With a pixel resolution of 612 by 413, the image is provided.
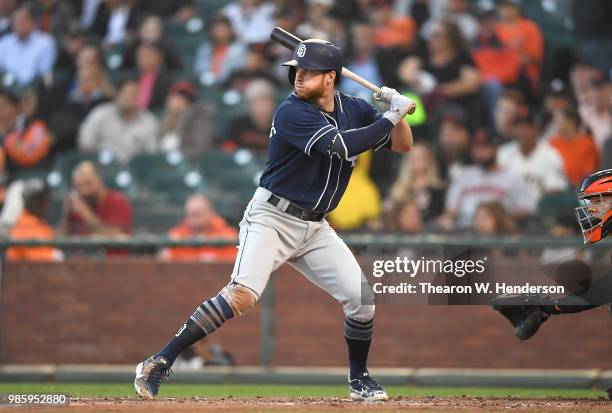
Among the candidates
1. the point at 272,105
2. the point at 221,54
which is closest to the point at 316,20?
the point at 221,54

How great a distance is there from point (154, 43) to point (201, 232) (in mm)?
3762

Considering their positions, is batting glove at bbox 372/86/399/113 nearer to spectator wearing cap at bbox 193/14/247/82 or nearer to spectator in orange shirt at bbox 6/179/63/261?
spectator in orange shirt at bbox 6/179/63/261

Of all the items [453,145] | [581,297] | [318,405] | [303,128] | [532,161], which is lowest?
[318,405]

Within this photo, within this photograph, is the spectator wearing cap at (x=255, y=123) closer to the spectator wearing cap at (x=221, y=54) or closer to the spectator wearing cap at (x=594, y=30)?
the spectator wearing cap at (x=221, y=54)

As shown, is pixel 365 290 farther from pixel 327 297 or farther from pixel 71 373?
pixel 71 373

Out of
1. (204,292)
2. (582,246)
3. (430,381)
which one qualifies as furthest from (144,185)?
A: (582,246)

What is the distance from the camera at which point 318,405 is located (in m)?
6.39

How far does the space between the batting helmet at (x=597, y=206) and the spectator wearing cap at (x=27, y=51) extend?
8.77 meters

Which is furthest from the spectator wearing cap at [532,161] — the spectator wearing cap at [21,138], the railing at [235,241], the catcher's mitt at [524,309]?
the spectator wearing cap at [21,138]

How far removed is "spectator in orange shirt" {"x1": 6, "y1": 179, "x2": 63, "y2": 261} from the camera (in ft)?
32.3

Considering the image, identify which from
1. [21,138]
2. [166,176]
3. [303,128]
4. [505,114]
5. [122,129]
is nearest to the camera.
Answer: [303,128]

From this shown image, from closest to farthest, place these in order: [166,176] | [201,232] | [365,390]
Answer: [365,390] < [201,232] < [166,176]

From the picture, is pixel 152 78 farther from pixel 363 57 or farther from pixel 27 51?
pixel 363 57

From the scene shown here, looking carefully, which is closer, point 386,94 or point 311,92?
point 311,92
